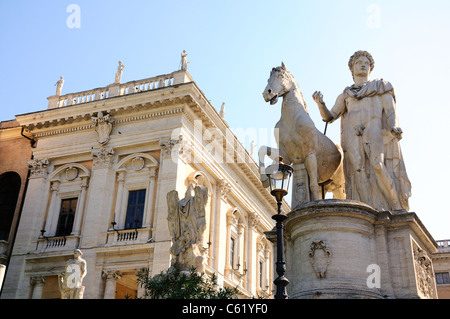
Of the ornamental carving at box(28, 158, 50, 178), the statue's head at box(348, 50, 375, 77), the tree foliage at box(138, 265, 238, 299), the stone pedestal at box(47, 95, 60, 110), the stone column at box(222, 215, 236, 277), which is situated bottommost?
the tree foliage at box(138, 265, 238, 299)

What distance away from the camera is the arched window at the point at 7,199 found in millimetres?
28000

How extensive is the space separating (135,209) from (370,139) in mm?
18265

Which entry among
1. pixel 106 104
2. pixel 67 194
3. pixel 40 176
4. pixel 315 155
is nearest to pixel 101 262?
pixel 67 194

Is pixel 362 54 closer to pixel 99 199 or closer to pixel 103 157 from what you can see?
pixel 99 199

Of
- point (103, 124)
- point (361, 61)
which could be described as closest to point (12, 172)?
point (103, 124)

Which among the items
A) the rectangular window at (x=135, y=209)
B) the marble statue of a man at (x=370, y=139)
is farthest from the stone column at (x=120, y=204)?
the marble statue of a man at (x=370, y=139)

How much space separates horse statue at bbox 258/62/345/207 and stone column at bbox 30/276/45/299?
1938 cm

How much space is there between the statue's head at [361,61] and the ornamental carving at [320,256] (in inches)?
137

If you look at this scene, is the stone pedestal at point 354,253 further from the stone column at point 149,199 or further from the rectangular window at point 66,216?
the rectangular window at point 66,216

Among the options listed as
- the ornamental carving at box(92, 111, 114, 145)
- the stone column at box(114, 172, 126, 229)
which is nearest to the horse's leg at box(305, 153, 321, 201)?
the stone column at box(114, 172, 126, 229)

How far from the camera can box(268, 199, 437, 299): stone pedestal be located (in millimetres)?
7082

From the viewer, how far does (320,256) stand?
7250 mm

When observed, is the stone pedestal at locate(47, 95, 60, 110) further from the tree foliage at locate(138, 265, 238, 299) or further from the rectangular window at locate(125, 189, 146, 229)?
the tree foliage at locate(138, 265, 238, 299)
